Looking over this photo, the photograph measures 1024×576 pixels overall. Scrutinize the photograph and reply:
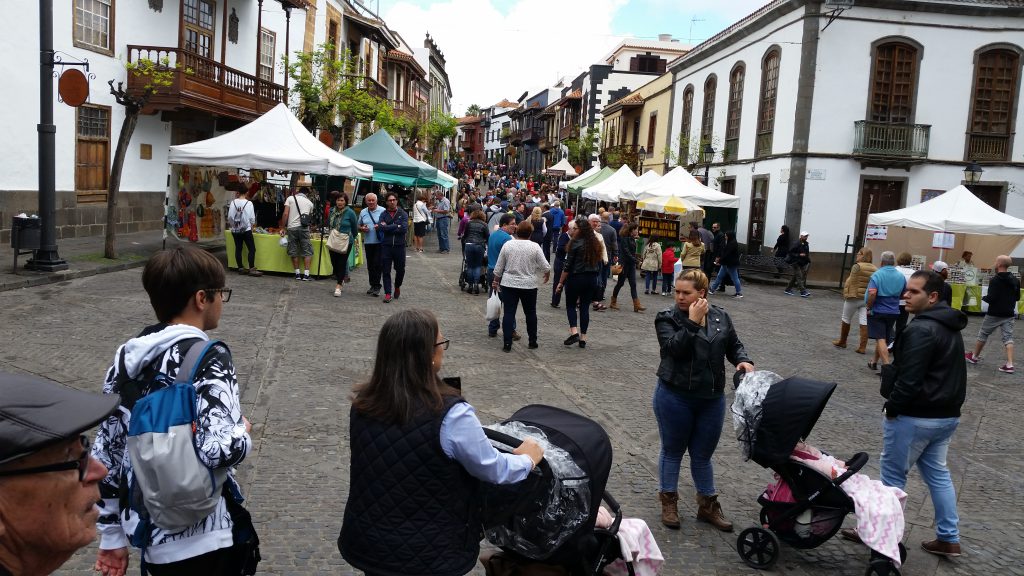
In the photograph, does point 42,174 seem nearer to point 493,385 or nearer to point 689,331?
point 493,385

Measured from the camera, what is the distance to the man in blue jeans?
14.8 ft

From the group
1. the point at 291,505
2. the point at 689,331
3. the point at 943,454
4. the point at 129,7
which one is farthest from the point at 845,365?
the point at 129,7

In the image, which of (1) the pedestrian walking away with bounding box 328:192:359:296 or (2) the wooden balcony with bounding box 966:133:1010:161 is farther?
(2) the wooden balcony with bounding box 966:133:1010:161

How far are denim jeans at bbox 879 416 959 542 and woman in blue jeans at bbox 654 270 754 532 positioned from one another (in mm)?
962

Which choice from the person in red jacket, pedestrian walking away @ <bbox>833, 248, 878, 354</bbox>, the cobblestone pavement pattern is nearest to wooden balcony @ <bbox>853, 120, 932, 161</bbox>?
the person in red jacket

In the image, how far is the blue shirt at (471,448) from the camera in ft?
8.75

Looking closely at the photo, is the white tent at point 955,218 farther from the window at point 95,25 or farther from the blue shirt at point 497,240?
the window at point 95,25

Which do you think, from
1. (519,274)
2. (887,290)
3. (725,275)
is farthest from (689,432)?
(725,275)

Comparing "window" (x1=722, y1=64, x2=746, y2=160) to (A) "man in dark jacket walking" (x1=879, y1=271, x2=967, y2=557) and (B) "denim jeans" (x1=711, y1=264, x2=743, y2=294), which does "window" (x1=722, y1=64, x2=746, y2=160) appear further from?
(A) "man in dark jacket walking" (x1=879, y1=271, x2=967, y2=557)

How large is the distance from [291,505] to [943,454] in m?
3.83

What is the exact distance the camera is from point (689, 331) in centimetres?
454

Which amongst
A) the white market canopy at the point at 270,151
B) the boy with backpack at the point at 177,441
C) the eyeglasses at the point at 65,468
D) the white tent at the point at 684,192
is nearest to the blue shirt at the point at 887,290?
the boy with backpack at the point at 177,441

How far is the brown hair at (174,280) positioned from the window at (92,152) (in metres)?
16.7

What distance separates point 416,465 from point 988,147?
24.2 meters
